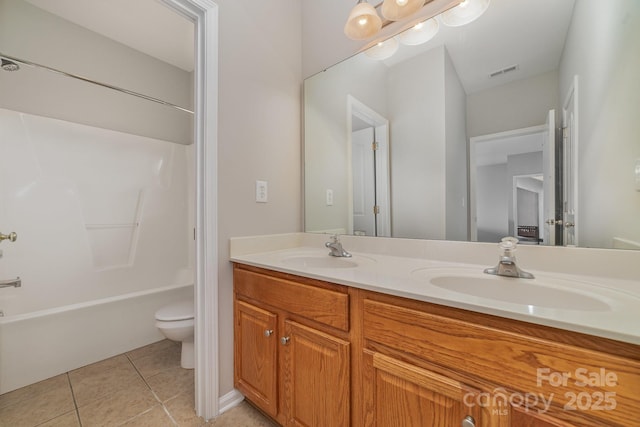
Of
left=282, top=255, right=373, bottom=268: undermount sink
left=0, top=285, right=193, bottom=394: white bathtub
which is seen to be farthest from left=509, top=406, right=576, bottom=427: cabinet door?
left=0, top=285, right=193, bottom=394: white bathtub

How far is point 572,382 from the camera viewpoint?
0.50m

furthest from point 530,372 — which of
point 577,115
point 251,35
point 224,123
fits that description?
point 251,35

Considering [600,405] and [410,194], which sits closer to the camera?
[600,405]

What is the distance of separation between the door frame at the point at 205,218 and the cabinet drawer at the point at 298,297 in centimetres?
16

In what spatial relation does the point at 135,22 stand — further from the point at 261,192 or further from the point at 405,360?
the point at 405,360

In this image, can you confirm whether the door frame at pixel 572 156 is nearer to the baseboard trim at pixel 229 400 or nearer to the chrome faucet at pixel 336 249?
the chrome faucet at pixel 336 249

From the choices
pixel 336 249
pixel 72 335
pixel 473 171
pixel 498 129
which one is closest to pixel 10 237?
pixel 72 335

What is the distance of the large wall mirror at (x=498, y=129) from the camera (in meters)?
0.86

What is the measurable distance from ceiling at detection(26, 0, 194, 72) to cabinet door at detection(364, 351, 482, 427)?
2.16 meters

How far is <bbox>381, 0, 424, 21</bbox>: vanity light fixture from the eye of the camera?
120cm

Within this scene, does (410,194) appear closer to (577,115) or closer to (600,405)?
(577,115)

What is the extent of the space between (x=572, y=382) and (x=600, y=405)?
0.05 m

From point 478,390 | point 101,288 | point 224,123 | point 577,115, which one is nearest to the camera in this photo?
point 478,390

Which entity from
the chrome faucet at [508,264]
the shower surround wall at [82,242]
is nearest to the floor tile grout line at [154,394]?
the shower surround wall at [82,242]
